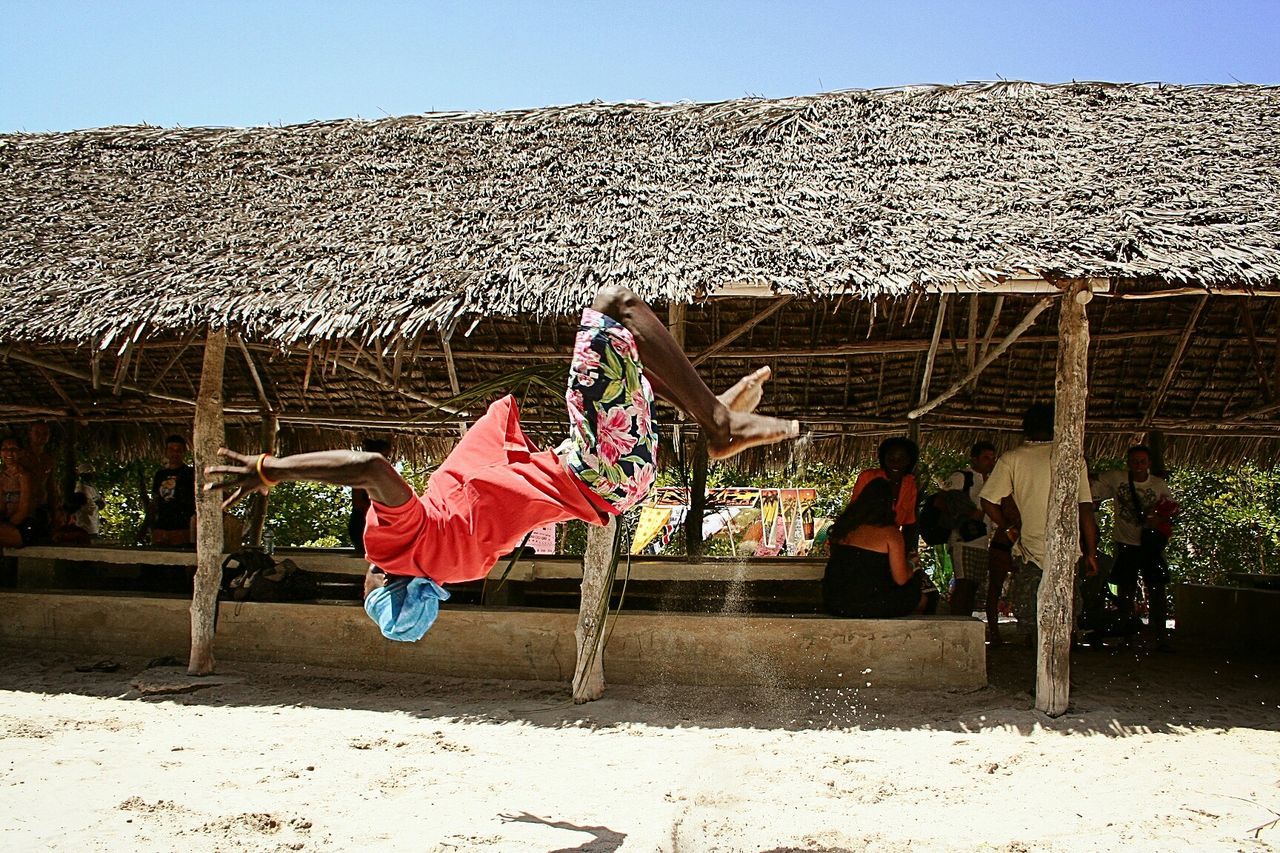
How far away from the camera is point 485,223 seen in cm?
646

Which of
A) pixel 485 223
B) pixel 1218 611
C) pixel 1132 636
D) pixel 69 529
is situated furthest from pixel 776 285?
pixel 69 529

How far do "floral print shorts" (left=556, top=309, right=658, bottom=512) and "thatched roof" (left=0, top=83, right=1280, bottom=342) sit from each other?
7.53 feet

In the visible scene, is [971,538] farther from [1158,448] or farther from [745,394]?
[745,394]

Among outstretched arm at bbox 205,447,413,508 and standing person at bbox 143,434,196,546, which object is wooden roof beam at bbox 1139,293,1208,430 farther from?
standing person at bbox 143,434,196,546

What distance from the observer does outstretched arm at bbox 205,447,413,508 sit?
277 centimetres

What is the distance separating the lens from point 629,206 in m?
6.37

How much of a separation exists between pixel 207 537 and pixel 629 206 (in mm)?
3448

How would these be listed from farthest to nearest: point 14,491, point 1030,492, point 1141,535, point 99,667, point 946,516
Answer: point 14,491 → point 946,516 → point 1141,535 → point 99,667 → point 1030,492

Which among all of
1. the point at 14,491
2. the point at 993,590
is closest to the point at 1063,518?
the point at 993,590

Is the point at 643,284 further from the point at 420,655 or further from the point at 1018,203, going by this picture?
the point at 420,655

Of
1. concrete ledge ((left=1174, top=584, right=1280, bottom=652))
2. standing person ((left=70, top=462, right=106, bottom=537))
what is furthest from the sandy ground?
standing person ((left=70, top=462, right=106, bottom=537))

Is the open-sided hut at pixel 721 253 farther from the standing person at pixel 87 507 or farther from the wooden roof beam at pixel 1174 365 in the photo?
the standing person at pixel 87 507

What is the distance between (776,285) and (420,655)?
132 inches

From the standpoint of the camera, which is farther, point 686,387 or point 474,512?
point 474,512
